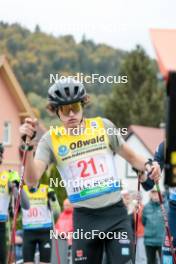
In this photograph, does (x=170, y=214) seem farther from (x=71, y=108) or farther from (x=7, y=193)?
(x=7, y=193)

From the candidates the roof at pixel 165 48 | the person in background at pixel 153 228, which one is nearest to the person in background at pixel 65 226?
the person in background at pixel 153 228

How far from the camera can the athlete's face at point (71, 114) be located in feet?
23.3

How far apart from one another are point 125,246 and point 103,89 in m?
119

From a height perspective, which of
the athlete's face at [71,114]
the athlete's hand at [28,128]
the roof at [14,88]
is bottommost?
the athlete's hand at [28,128]

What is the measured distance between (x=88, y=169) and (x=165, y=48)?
102 inches

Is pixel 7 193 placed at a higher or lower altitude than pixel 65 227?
higher

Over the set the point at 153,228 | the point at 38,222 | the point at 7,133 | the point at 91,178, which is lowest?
the point at 153,228

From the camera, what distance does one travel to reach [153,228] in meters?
15.9

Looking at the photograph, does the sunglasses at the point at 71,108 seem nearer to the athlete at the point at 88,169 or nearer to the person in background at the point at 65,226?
the athlete at the point at 88,169

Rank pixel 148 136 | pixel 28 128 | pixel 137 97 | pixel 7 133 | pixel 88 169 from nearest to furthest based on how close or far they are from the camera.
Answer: pixel 28 128 → pixel 88 169 → pixel 7 133 → pixel 148 136 → pixel 137 97

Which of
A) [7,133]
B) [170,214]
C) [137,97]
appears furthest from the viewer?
[137,97]

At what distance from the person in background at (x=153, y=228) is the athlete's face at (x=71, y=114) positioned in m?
8.37

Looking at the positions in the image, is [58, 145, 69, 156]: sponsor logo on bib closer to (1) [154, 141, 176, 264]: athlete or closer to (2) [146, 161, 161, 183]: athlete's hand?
(2) [146, 161, 161, 183]: athlete's hand

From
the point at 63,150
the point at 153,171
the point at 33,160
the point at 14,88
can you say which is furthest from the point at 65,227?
the point at 14,88
